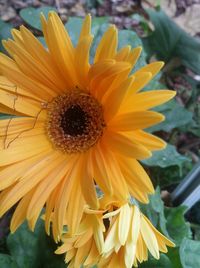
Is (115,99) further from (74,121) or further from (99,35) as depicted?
(99,35)

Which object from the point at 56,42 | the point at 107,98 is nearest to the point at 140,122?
the point at 107,98

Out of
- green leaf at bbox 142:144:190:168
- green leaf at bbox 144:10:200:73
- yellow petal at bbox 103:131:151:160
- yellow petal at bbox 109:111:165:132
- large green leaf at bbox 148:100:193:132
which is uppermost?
green leaf at bbox 144:10:200:73

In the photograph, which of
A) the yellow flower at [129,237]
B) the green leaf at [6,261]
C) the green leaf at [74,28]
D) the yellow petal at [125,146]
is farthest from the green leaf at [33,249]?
the green leaf at [74,28]

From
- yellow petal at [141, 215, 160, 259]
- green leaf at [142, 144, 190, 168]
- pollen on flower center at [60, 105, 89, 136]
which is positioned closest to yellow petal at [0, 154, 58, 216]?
pollen on flower center at [60, 105, 89, 136]

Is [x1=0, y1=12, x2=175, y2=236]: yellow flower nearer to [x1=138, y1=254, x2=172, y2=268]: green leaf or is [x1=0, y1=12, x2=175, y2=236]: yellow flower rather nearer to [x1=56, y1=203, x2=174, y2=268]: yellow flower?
[x1=56, y1=203, x2=174, y2=268]: yellow flower

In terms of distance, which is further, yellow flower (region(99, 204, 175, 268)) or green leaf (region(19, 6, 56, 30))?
green leaf (region(19, 6, 56, 30))

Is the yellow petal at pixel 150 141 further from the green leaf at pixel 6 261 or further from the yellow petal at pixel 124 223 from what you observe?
the green leaf at pixel 6 261

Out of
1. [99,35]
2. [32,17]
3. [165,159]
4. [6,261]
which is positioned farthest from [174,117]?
[6,261]
